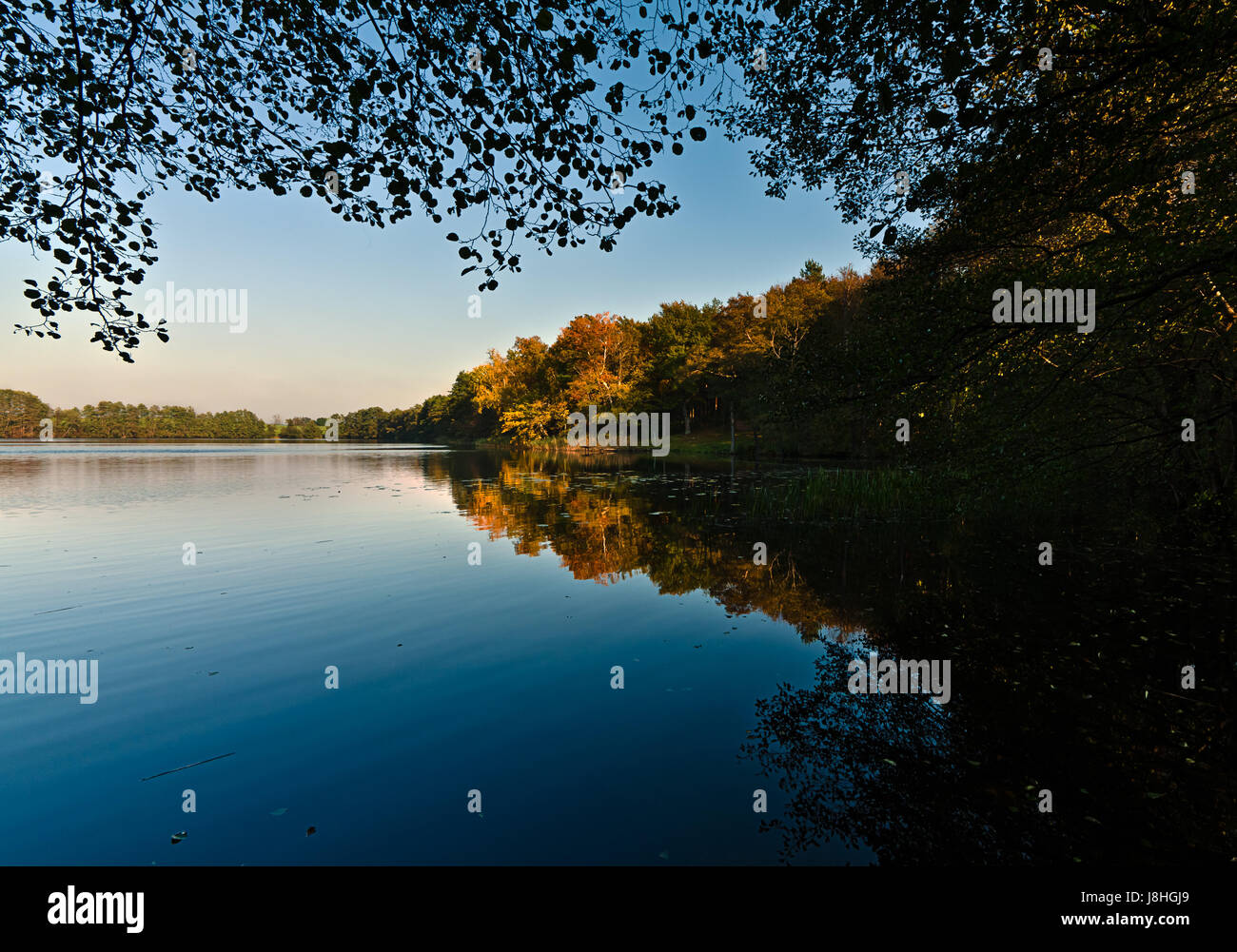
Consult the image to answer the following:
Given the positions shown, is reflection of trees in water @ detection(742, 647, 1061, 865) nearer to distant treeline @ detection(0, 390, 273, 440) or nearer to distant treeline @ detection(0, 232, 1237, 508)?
distant treeline @ detection(0, 232, 1237, 508)

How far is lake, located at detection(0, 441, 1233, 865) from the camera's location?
3930mm

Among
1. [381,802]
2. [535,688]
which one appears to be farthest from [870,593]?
[381,802]

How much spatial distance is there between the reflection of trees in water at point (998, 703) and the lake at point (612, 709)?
0.04m

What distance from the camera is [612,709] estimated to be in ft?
19.7

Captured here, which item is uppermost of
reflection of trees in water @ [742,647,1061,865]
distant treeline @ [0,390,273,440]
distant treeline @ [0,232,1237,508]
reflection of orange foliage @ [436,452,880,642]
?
distant treeline @ [0,390,273,440]

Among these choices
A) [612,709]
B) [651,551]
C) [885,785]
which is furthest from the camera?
[651,551]

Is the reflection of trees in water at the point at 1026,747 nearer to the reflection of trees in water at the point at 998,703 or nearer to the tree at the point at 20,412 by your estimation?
the reflection of trees in water at the point at 998,703

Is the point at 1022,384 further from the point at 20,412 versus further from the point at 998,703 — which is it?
the point at 20,412

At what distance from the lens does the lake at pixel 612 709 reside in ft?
12.9

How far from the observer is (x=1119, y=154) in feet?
24.0

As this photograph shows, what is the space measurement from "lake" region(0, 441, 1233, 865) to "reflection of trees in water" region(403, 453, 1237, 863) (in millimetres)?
38

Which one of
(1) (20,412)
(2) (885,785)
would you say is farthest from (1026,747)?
(1) (20,412)

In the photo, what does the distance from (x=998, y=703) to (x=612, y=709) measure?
4530 millimetres

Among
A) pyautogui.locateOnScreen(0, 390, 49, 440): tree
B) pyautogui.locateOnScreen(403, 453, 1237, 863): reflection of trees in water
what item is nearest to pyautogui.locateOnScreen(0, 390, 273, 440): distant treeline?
pyautogui.locateOnScreen(0, 390, 49, 440): tree
